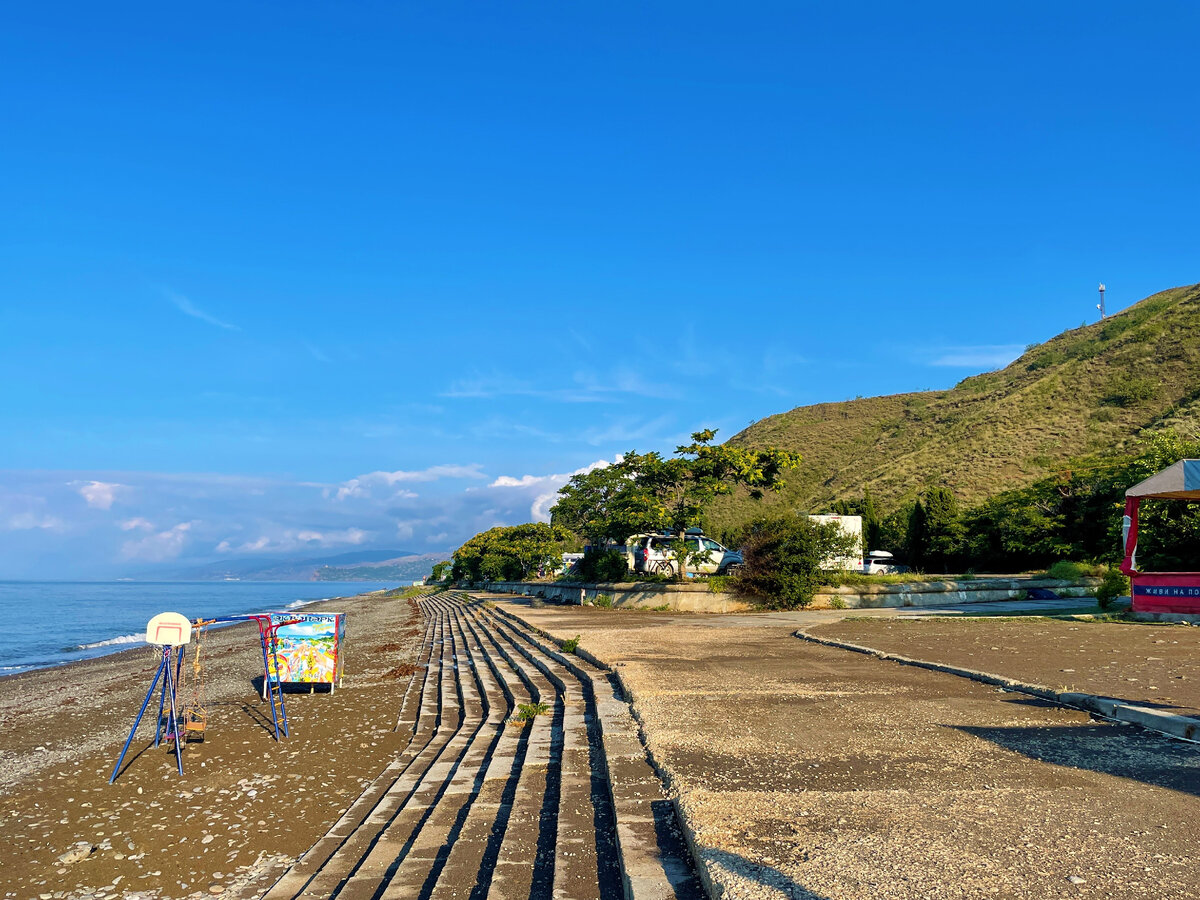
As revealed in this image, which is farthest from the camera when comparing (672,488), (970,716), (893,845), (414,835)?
(672,488)

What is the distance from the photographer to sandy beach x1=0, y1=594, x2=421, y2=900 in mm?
5703

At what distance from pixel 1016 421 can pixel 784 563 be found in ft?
145

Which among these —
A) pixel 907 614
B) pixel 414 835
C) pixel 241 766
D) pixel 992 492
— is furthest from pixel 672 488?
pixel 992 492

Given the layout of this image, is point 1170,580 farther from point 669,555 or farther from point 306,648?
point 306,648

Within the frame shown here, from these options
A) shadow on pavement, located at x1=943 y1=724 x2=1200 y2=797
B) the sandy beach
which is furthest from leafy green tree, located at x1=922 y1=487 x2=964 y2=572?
shadow on pavement, located at x1=943 y1=724 x2=1200 y2=797

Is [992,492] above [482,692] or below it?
above

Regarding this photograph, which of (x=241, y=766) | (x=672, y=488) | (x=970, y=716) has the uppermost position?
(x=672, y=488)

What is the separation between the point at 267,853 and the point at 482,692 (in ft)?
18.9

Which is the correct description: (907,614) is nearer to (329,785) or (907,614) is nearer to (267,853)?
(329,785)

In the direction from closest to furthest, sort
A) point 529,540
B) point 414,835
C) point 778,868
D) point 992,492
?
point 778,868 < point 414,835 < point 992,492 < point 529,540

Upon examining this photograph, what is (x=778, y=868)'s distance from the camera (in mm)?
3336

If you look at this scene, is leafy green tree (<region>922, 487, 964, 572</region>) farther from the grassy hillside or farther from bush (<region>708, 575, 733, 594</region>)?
bush (<region>708, 575, 733, 594</region>)

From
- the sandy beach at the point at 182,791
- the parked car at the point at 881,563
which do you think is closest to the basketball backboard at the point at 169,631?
the sandy beach at the point at 182,791

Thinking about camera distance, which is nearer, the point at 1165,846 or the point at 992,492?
the point at 1165,846
